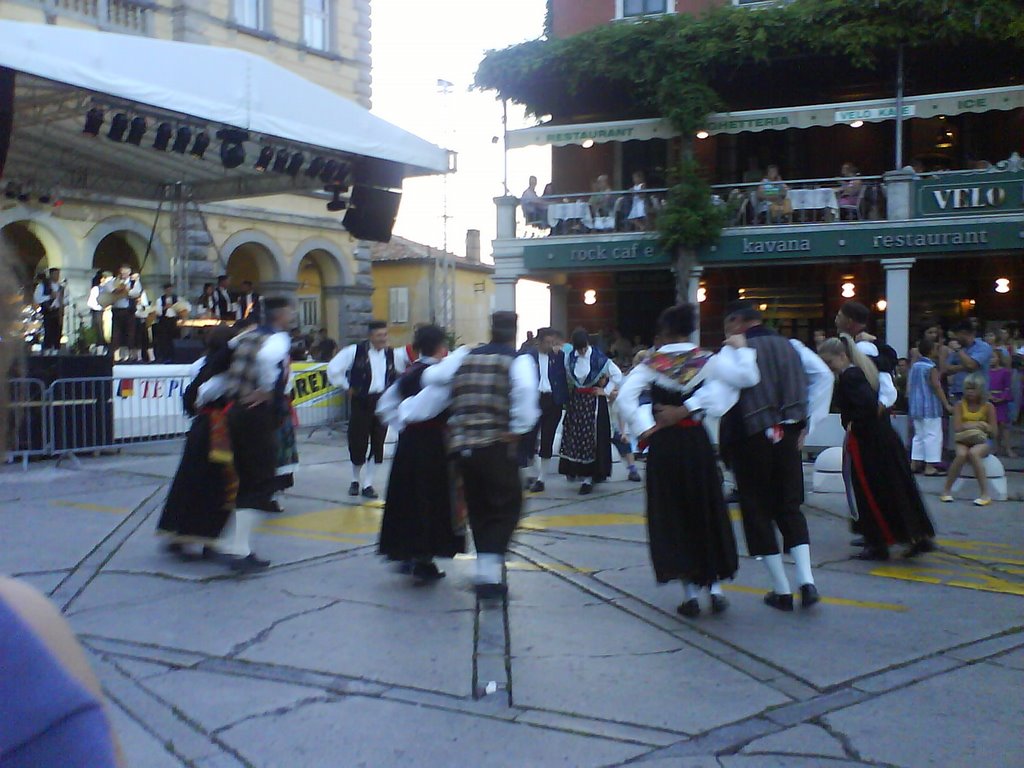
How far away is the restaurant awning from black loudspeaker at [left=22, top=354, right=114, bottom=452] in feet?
39.9

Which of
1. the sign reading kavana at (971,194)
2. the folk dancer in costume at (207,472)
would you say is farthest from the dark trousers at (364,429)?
the sign reading kavana at (971,194)

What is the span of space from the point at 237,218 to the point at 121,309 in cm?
739

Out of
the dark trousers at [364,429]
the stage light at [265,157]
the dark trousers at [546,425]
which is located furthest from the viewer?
the stage light at [265,157]

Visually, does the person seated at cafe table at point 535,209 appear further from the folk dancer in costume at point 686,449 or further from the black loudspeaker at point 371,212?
the folk dancer in costume at point 686,449

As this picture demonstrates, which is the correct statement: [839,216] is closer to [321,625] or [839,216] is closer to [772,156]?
[772,156]

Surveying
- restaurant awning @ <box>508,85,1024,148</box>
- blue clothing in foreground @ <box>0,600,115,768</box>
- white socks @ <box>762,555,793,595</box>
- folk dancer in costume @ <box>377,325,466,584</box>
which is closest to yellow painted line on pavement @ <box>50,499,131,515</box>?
folk dancer in costume @ <box>377,325,466,584</box>

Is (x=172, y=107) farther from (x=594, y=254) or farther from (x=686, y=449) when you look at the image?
(x=594, y=254)

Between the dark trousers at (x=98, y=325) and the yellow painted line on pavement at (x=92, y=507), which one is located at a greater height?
the dark trousers at (x=98, y=325)

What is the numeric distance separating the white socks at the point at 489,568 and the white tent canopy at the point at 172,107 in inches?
300

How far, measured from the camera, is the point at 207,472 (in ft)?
23.6

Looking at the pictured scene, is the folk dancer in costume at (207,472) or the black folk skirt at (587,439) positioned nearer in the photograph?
the folk dancer in costume at (207,472)

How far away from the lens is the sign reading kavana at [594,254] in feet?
72.3

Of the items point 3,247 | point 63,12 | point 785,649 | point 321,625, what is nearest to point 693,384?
point 785,649

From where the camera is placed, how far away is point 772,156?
2472 centimetres
